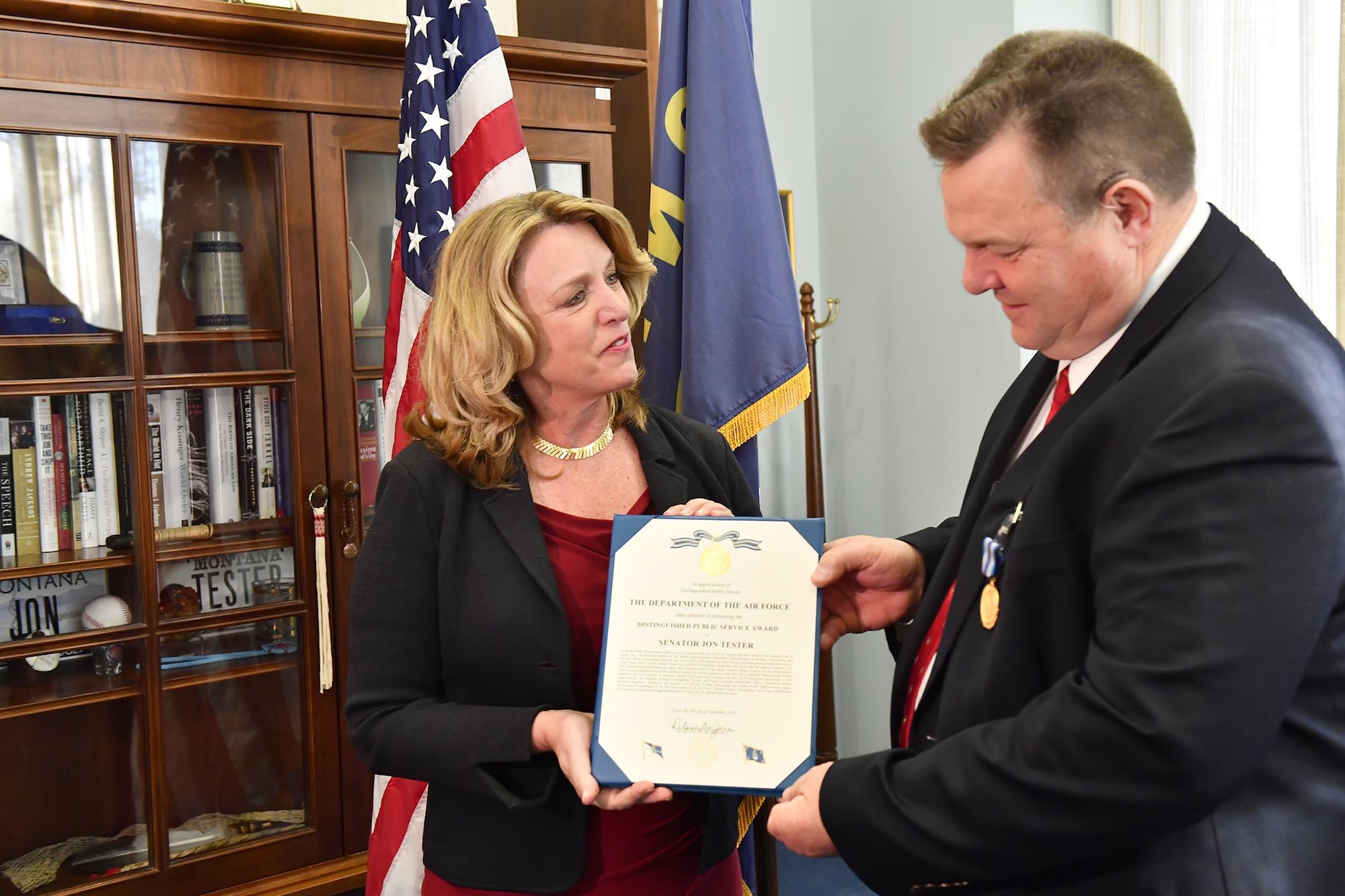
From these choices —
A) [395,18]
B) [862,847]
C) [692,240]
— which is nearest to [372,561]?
[862,847]

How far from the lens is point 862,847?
1.03 meters

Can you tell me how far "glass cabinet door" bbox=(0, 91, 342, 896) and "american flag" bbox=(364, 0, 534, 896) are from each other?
233mm

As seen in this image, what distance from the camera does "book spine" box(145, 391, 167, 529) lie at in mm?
2295

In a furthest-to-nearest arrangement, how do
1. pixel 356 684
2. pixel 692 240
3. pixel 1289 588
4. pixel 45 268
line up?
pixel 692 240, pixel 45 268, pixel 356 684, pixel 1289 588

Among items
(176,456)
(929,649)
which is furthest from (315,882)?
(929,649)

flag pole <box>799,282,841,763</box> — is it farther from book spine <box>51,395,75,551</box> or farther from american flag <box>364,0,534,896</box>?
book spine <box>51,395,75,551</box>

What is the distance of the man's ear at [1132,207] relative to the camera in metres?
0.97

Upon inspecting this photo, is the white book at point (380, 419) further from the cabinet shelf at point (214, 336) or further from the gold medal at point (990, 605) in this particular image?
the gold medal at point (990, 605)

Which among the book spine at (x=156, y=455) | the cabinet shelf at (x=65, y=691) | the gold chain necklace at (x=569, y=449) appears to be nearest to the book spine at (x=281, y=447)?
the book spine at (x=156, y=455)

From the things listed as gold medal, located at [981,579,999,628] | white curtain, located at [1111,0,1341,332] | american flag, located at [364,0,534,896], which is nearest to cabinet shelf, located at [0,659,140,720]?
american flag, located at [364,0,534,896]

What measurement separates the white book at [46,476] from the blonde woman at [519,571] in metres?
1.08

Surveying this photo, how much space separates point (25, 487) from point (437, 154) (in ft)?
3.64

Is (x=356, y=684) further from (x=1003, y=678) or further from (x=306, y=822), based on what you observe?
(x=306, y=822)

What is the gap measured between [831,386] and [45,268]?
2390 millimetres
